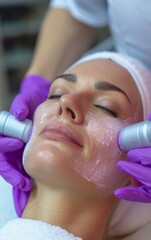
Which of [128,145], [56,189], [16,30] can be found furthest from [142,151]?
[16,30]

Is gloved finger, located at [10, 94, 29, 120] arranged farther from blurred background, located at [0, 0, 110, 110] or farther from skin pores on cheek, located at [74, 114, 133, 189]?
blurred background, located at [0, 0, 110, 110]

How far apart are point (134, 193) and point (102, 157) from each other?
0.38 feet

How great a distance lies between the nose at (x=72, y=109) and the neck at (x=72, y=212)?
174mm

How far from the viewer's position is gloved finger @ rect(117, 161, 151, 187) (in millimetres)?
990

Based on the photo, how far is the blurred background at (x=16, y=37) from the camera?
101 inches

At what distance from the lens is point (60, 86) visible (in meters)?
1.17

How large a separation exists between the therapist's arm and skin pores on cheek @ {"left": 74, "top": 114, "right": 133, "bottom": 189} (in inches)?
21.0

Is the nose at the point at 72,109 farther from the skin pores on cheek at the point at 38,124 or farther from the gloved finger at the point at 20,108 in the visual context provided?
the gloved finger at the point at 20,108

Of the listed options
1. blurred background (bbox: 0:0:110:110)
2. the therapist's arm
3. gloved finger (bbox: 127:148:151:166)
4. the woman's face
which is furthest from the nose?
blurred background (bbox: 0:0:110:110)

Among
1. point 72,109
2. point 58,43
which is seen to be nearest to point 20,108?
point 72,109

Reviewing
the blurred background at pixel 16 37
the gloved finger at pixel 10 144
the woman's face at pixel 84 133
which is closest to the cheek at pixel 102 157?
the woman's face at pixel 84 133

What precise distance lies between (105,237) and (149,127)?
0.38m

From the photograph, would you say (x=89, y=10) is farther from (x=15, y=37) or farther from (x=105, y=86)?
(x=15, y=37)

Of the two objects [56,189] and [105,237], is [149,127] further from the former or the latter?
[105,237]
